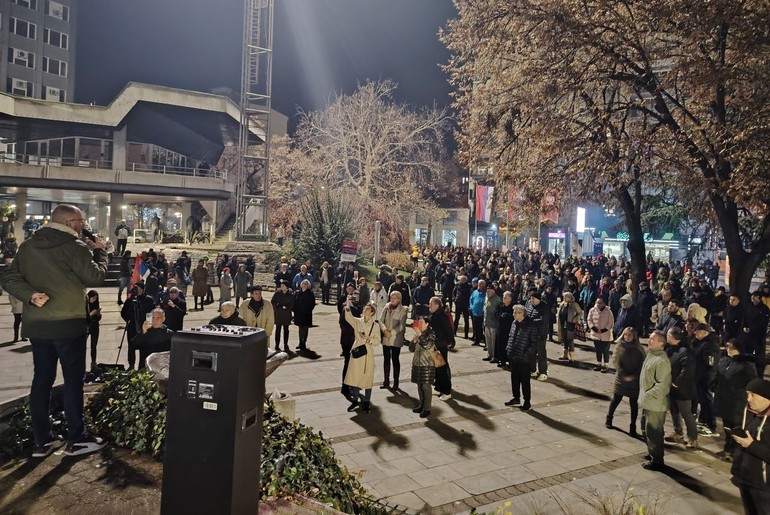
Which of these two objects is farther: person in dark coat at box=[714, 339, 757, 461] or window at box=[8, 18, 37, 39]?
window at box=[8, 18, 37, 39]

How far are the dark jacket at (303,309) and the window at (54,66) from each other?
5779 centimetres

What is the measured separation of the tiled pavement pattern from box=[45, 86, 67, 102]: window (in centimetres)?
5612

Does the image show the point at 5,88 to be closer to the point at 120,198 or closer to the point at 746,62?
the point at 120,198

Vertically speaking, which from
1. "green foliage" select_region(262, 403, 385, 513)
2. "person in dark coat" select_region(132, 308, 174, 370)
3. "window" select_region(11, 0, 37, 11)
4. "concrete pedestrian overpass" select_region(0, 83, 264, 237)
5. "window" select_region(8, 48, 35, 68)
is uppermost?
"window" select_region(11, 0, 37, 11)

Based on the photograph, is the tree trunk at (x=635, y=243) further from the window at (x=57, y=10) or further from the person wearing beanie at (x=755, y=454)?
the window at (x=57, y=10)

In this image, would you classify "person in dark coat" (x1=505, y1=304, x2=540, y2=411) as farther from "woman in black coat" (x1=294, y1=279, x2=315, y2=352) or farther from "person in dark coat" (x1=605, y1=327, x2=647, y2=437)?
Answer: "woman in black coat" (x1=294, y1=279, x2=315, y2=352)

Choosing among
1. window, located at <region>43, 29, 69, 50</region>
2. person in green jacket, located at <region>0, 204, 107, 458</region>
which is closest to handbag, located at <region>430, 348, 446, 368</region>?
Result: person in green jacket, located at <region>0, 204, 107, 458</region>

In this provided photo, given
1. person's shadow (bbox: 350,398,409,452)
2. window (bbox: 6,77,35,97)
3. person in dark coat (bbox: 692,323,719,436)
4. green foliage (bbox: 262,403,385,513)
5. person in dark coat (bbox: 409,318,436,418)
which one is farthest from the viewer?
window (bbox: 6,77,35,97)

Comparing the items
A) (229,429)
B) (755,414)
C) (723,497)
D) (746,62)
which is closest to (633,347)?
(723,497)

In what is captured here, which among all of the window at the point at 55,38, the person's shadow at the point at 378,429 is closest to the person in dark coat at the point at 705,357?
the person's shadow at the point at 378,429

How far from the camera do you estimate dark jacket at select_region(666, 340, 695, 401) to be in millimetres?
7441

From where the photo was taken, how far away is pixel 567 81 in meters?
14.1

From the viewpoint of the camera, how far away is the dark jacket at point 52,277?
14.3 ft

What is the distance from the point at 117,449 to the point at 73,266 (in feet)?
5.42
